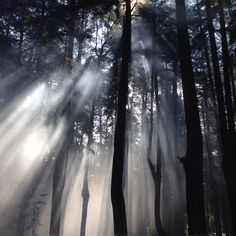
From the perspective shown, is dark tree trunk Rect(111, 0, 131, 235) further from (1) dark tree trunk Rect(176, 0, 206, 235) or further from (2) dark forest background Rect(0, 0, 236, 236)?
(1) dark tree trunk Rect(176, 0, 206, 235)

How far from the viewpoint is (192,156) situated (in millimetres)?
9305

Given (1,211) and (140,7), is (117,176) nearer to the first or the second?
(140,7)

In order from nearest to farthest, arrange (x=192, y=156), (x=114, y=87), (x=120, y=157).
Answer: (x=192, y=156) → (x=120, y=157) → (x=114, y=87)

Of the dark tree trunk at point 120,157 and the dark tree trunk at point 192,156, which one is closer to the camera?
the dark tree trunk at point 192,156

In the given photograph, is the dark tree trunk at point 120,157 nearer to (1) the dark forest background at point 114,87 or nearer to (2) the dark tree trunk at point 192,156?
(1) the dark forest background at point 114,87

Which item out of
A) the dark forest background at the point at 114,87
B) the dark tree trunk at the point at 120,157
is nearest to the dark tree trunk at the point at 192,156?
the dark forest background at the point at 114,87

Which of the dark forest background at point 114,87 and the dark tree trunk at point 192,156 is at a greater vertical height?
the dark forest background at point 114,87

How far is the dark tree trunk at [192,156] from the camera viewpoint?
8.80 meters

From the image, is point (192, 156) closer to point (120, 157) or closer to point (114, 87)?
point (120, 157)

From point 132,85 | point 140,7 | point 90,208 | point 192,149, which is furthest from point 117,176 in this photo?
point 90,208

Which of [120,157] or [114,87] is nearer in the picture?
[120,157]

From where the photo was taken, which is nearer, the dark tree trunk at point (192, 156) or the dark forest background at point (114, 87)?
the dark tree trunk at point (192, 156)

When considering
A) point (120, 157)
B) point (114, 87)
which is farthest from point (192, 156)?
point (114, 87)

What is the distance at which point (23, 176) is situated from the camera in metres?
26.7
